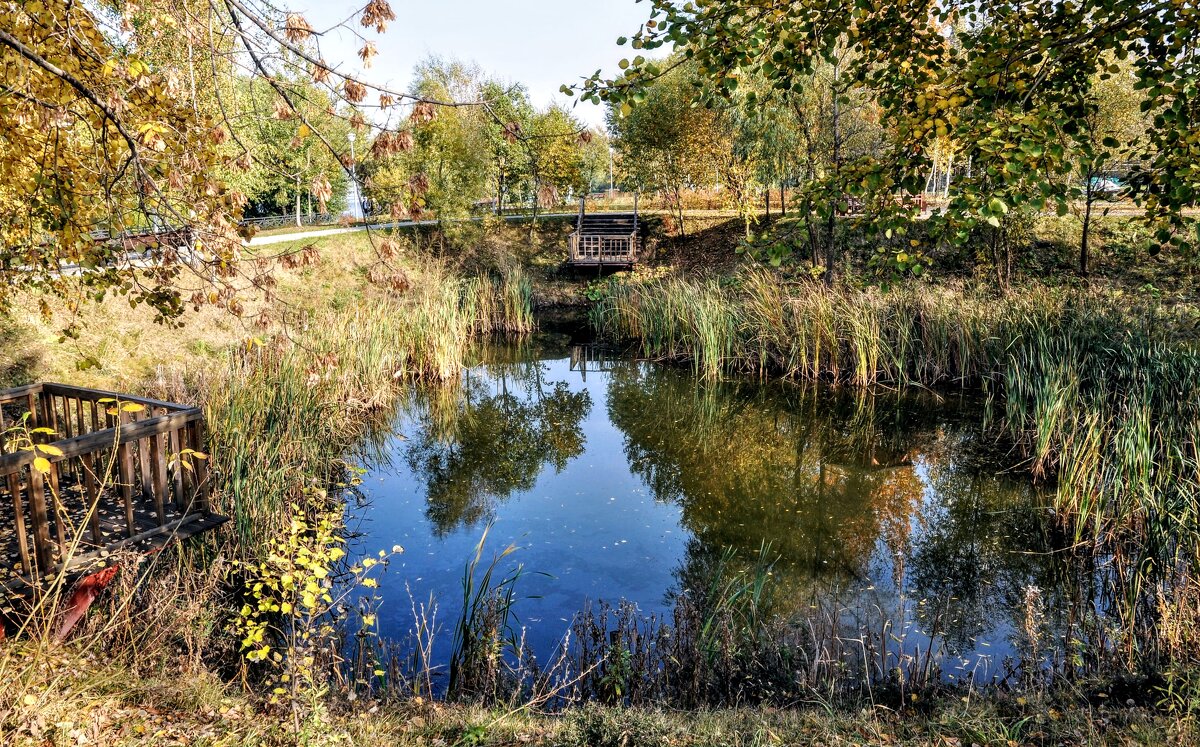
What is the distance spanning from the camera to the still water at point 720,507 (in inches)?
239

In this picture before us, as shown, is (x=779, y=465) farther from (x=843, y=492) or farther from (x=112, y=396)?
(x=112, y=396)

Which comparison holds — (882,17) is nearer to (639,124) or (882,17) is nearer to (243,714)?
(243,714)

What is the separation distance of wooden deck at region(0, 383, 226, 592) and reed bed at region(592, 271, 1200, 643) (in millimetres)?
6436

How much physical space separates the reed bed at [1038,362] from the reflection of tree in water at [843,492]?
27.0 inches

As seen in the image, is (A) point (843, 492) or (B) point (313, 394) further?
(A) point (843, 492)

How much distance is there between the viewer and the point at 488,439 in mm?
11000

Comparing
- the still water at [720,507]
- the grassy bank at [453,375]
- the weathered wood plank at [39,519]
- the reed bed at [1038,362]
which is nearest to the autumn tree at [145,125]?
the grassy bank at [453,375]

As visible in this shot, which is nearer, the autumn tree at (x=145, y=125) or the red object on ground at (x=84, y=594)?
the autumn tree at (x=145, y=125)

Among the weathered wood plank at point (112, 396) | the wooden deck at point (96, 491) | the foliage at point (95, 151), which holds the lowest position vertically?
the wooden deck at point (96, 491)

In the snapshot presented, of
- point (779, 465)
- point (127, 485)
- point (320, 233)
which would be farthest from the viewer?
point (320, 233)

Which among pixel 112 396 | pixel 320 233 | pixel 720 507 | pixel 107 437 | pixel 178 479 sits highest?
pixel 320 233

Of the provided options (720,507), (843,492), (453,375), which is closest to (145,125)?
(720,507)

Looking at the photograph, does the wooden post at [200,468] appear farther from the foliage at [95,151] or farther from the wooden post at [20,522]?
the wooden post at [20,522]

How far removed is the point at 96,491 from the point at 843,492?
7.07 meters
